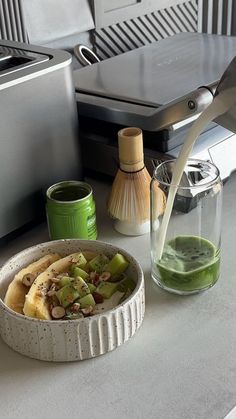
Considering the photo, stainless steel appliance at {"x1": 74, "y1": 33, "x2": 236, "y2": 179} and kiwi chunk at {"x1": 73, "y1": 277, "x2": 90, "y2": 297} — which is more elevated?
stainless steel appliance at {"x1": 74, "y1": 33, "x2": 236, "y2": 179}

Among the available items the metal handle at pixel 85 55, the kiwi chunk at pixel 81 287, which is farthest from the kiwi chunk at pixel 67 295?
the metal handle at pixel 85 55

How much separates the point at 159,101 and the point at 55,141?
0.58 ft

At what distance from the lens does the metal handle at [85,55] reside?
4.32 ft

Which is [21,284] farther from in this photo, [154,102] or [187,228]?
[154,102]

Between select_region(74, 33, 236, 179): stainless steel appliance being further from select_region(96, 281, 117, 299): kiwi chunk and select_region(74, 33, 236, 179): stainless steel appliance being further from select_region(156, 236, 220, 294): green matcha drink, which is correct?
select_region(96, 281, 117, 299): kiwi chunk

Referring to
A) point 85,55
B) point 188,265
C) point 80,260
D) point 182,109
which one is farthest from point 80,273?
point 85,55

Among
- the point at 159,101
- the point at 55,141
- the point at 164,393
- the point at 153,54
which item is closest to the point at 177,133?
the point at 159,101

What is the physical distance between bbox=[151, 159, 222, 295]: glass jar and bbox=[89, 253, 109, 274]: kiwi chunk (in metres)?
0.07

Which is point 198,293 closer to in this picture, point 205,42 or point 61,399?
point 61,399

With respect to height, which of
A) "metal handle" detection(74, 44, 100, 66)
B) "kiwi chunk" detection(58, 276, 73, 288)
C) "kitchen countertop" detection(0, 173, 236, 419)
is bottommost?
"kitchen countertop" detection(0, 173, 236, 419)

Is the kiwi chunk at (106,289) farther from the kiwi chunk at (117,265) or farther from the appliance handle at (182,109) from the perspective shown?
the appliance handle at (182,109)

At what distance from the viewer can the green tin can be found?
3.00 ft

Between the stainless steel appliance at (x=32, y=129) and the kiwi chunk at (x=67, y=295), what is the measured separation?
186 millimetres

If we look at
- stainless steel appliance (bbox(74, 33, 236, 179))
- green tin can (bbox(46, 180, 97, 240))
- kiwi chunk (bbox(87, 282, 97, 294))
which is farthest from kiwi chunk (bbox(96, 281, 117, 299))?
stainless steel appliance (bbox(74, 33, 236, 179))
